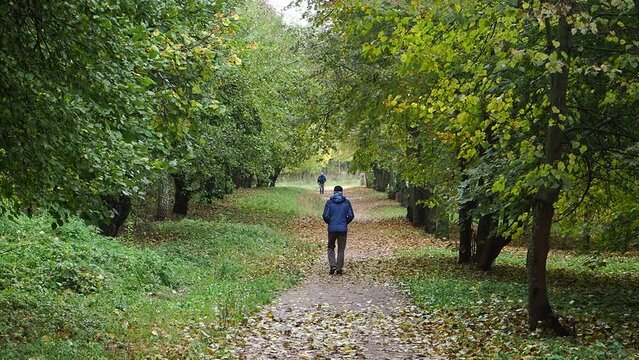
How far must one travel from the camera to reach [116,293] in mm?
10922

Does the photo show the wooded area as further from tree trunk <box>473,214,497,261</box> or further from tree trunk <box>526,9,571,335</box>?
tree trunk <box>473,214,497,261</box>

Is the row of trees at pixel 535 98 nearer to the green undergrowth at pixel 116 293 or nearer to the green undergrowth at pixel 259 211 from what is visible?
the green undergrowth at pixel 116 293

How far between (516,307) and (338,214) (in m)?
6.71

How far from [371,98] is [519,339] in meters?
8.22

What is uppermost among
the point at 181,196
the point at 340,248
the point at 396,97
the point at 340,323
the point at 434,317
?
the point at 396,97

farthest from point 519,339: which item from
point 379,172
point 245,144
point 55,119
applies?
point 379,172

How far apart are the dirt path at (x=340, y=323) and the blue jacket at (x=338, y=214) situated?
131cm

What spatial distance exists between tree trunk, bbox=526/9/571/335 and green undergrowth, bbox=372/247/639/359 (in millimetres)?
302

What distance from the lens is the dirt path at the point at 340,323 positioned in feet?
28.9

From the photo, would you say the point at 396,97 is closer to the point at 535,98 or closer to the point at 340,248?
the point at 535,98

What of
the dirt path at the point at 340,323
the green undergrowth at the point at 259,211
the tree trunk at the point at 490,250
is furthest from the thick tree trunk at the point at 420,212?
the tree trunk at the point at 490,250

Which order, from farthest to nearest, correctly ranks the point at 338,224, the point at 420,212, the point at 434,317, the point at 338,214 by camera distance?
the point at 420,212 → the point at 338,214 → the point at 338,224 → the point at 434,317

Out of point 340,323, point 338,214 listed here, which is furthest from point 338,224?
point 340,323

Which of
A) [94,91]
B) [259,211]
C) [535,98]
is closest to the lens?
[94,91]
